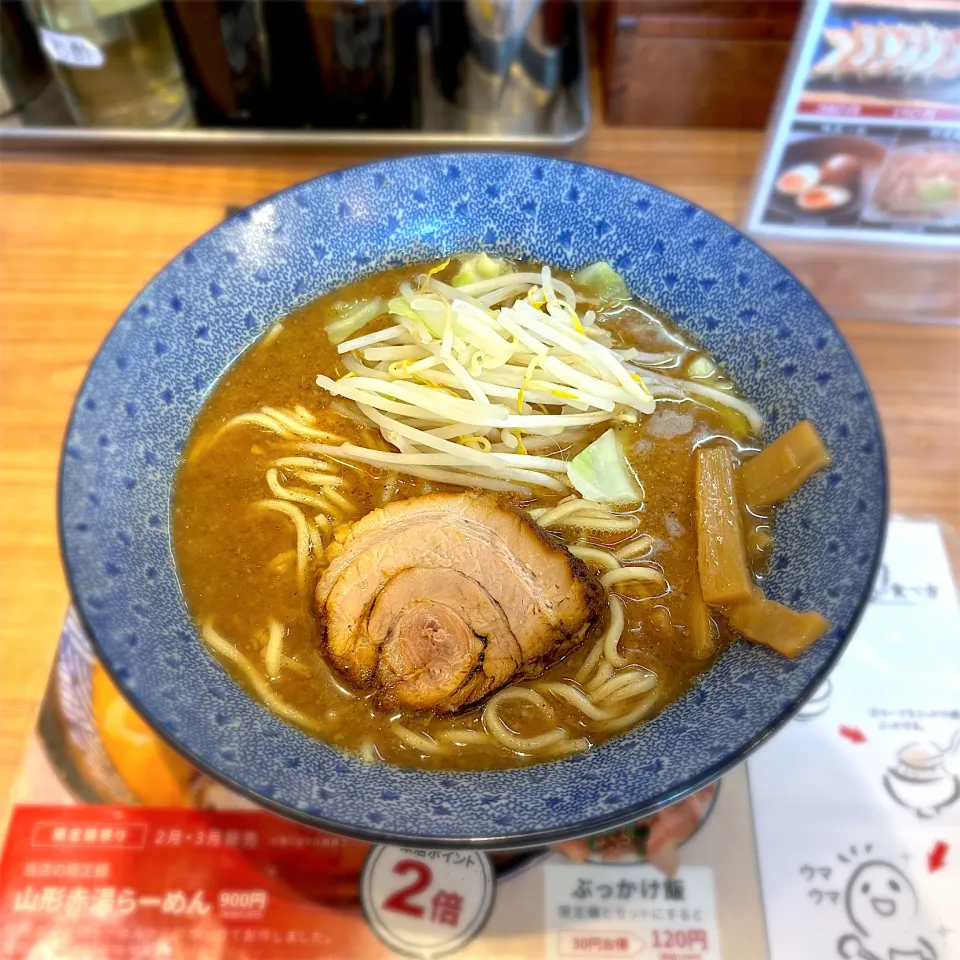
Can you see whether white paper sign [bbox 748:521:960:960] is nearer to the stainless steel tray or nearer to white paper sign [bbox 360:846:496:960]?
white paper sign [bbox 360:846:496:960]

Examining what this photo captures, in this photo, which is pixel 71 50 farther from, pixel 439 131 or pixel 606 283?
pixel 606 283

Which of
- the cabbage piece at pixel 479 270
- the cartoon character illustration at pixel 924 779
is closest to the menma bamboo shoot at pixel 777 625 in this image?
the cartoon character illustration at pixel 924 779

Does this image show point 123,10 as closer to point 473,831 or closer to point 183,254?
point 183,254

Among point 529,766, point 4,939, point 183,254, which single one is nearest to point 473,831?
point 529,766

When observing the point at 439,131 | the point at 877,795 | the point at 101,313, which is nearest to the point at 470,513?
the point at 877,795

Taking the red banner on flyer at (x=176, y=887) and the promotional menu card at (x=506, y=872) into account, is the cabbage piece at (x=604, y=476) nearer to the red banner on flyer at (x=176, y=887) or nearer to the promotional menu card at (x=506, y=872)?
the promotional menu card at (x=506, y=872)
